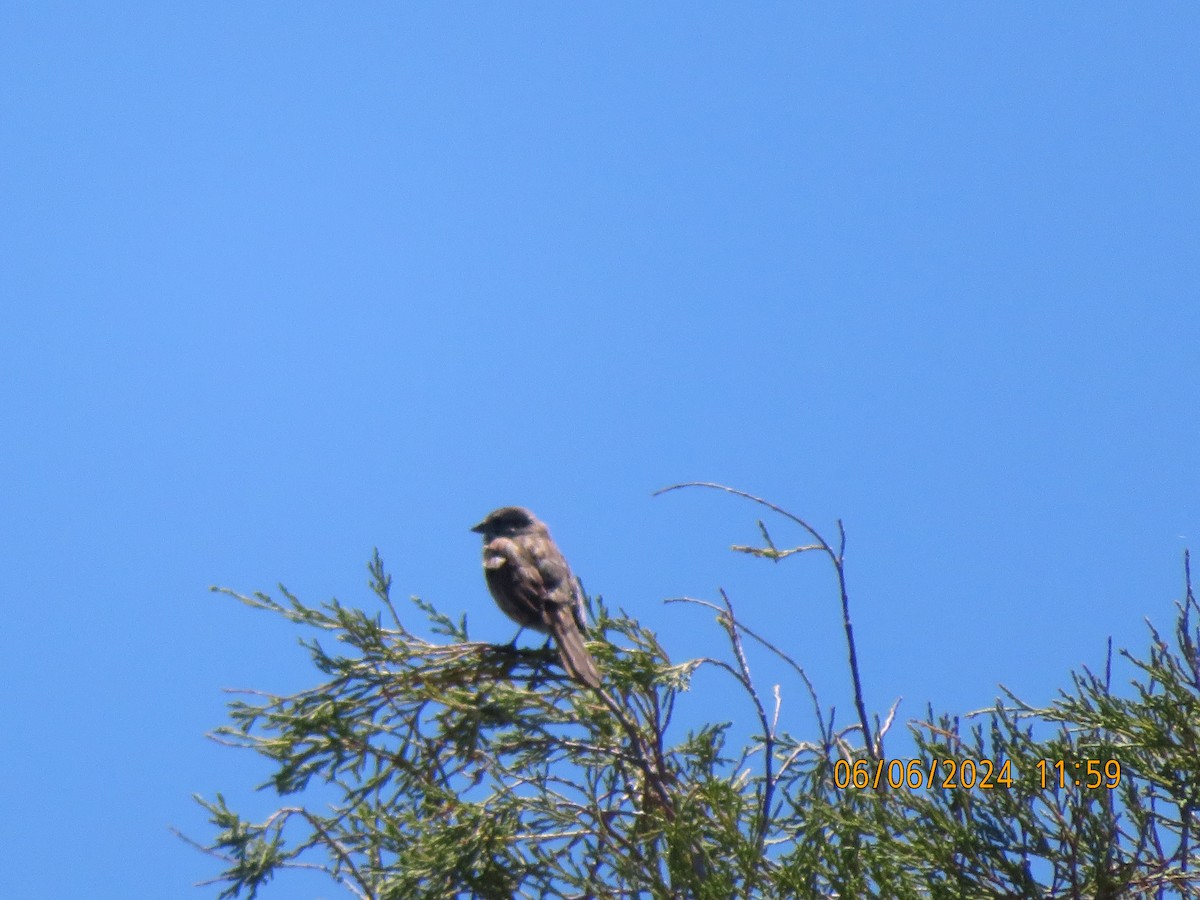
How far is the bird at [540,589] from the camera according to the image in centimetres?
664

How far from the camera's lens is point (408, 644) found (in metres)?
6.44

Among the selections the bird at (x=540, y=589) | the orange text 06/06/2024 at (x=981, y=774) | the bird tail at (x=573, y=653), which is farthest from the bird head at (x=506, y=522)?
the orange text 06/06/2024 at (x=981, y=774)

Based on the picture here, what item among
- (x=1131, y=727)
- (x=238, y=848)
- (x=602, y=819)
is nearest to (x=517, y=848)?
(x=602, y=819)

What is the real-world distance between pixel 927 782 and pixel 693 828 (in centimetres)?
99

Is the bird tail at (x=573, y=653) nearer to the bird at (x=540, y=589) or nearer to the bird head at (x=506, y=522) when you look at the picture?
the bird at (x=540, y=589)

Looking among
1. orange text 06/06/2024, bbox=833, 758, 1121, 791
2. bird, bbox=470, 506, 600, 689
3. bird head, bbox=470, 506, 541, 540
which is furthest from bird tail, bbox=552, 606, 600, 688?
bird head, bbox=470, 506, 541, 540

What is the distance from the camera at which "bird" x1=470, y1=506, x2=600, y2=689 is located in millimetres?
6644

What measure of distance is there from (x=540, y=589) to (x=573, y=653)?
1.36 m

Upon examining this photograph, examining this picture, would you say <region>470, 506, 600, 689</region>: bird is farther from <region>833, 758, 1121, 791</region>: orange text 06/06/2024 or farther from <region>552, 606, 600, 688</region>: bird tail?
<region>833, 758, 1121, 791</region>: orange text 06/06/2024
